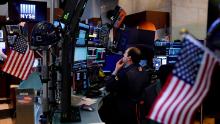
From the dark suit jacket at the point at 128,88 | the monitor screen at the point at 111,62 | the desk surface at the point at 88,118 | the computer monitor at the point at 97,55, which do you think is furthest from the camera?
the monitor screen at the point at 111,62

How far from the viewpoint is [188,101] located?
171cm

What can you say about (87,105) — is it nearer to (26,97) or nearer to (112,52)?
(26,97)

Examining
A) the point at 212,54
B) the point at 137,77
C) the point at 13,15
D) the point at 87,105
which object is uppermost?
the point at 13,15

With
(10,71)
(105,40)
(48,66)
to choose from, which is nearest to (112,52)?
(105,40)

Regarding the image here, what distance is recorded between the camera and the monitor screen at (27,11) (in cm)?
793

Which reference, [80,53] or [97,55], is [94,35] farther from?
[80,53]

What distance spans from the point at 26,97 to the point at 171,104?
262cm

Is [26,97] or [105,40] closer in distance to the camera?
[26,97]

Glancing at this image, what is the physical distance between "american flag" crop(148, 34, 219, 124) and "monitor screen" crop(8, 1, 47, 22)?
6788mm

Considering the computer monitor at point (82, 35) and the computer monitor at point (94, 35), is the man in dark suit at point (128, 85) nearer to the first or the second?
the computer monitor at point (82, 35)

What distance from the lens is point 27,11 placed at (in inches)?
318

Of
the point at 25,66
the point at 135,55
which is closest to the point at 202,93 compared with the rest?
the point at 135,55

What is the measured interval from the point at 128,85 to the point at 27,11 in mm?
4877

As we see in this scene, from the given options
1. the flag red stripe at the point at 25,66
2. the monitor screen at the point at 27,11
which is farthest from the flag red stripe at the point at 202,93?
the monitor screen at the point at 27,11
